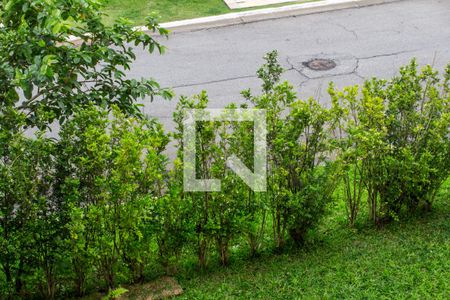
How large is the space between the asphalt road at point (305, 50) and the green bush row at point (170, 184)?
4.36m

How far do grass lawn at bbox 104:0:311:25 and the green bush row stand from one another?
8.63 meters

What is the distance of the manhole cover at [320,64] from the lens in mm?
12467

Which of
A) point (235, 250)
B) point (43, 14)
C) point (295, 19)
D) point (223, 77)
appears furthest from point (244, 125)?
point (295, 19)

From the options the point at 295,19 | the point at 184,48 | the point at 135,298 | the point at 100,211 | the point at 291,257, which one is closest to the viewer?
the point at 100,211

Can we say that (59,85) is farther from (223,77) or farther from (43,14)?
(223,77)

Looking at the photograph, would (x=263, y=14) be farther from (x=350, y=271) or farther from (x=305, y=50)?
(x=350, y=271)

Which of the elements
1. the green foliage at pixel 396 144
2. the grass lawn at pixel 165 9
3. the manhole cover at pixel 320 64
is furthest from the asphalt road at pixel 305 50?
the green foliage at pixel 396 144

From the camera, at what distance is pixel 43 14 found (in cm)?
579

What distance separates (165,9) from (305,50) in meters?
3.83

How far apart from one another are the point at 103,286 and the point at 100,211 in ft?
3.39

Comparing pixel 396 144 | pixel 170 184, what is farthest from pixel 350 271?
pixel 170 184

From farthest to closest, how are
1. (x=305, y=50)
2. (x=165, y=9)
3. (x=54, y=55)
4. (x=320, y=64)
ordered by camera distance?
(x=165, y=9)
(x=305, y=50)
(x=320, y=64)
(x=54, y=55)

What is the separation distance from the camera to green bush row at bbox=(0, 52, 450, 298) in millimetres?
5801

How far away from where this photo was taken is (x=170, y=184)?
6.10 meters
